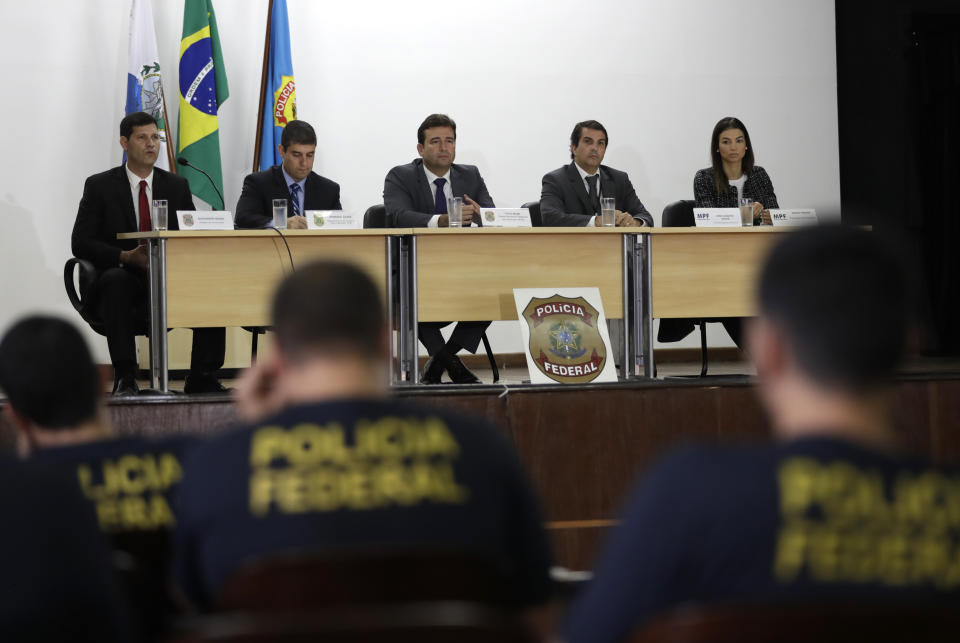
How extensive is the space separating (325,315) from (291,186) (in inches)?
152

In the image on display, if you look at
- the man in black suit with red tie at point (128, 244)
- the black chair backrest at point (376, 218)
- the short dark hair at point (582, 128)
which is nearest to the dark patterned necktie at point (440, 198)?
the black chair backrest at point (376, 218)

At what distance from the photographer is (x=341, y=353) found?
1.12 metres

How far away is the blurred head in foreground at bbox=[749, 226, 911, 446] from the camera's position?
95 cm

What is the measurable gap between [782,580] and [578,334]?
10.5ft

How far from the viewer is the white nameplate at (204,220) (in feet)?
13.8

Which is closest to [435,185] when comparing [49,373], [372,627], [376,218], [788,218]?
[376,218]

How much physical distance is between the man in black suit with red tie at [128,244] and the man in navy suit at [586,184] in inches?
64.8

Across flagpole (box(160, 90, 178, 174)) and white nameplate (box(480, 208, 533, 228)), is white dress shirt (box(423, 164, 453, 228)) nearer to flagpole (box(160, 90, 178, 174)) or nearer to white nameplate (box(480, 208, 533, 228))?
white nameplate (box(480, 208, 533, 228))

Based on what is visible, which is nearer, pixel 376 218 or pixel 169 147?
pixel 376 218

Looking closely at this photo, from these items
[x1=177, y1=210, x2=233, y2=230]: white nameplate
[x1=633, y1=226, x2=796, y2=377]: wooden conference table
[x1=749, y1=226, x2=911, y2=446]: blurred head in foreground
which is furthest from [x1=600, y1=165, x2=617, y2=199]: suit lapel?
[x1=749, y1=226, x2=911, y2=446]: blurred head in foreground

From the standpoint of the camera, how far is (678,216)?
4.76 m

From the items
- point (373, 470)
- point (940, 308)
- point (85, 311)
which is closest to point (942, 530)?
point (373, 470)

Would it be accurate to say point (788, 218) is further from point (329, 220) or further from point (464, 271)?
point (329, 220)

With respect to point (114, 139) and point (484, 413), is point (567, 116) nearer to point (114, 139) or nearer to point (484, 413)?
point (114, 139)
